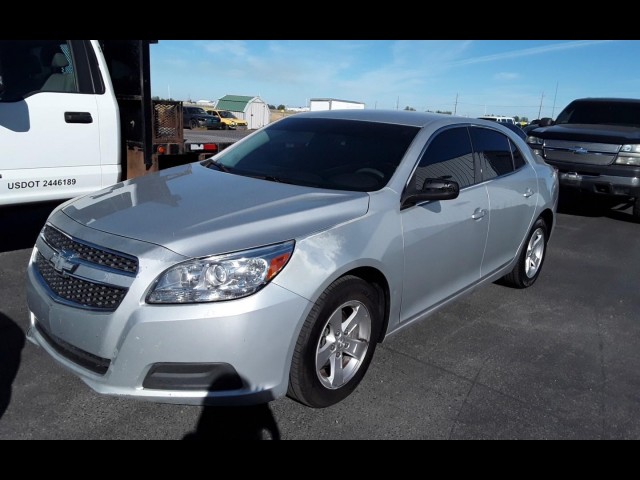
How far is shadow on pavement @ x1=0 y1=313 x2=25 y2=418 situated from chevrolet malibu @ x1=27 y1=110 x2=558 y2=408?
0.38 metres

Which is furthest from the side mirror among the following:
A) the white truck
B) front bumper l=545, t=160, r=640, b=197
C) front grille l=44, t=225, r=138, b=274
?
front bumper l=545, t=160, r=640, b=197

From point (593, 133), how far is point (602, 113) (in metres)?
1.74

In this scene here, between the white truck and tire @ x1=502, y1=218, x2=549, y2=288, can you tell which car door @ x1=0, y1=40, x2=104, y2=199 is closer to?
the white truck

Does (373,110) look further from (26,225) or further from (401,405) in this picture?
(26,225)

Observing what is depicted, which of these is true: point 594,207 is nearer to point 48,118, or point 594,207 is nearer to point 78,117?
point 78,117

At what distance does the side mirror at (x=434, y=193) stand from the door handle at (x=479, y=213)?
0.63 metres

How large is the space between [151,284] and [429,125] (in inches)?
91.6

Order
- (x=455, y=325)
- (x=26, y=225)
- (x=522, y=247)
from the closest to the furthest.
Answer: (x=455, y=325) < (x=522, y=247) < (x=26, y=225)

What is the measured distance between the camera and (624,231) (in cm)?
813

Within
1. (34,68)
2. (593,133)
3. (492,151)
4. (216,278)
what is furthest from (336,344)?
(593,133)

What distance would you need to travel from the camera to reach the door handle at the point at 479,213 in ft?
A: 12.4

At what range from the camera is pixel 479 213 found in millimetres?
3838

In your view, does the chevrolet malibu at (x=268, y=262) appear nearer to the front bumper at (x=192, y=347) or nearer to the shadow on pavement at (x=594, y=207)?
the front bumper at (x=192, y=347)
